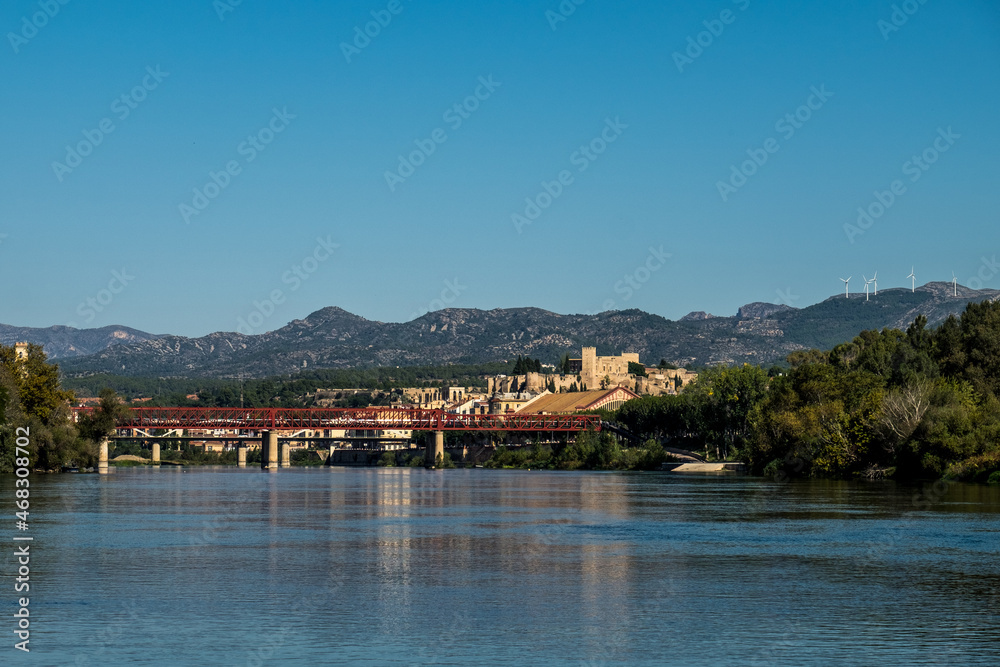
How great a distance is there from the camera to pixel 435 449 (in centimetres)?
17650

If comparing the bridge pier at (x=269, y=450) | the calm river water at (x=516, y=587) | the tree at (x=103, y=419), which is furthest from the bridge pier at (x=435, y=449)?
the calm river water at (x=516, y=587)

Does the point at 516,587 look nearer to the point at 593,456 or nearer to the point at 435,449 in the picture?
the point at 593,456

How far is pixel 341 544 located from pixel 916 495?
1501 inches

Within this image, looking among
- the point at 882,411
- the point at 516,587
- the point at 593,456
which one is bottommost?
the point at 516,587

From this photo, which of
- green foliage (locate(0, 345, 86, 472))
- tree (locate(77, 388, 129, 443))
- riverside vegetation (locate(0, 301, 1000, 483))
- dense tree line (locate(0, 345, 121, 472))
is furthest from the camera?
tree (locate(77, 388, 129, 443))

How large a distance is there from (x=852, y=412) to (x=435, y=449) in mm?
87295

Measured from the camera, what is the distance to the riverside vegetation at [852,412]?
8275cm

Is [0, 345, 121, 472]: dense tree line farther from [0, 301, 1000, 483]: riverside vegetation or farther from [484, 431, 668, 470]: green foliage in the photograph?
[484, 431, 668, 470]: green foliage

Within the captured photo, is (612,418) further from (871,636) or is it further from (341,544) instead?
(871,636)

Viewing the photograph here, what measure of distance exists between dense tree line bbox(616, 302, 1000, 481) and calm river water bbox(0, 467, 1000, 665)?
23057mm

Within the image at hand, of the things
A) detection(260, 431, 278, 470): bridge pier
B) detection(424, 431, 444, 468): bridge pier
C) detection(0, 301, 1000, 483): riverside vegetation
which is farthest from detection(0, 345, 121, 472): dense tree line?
detection(424, 431, 444, 468): bridge pier

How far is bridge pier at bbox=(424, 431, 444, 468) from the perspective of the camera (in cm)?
17538

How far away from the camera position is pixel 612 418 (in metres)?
176

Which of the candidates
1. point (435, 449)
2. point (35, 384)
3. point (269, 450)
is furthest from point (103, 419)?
point (435, 449)
